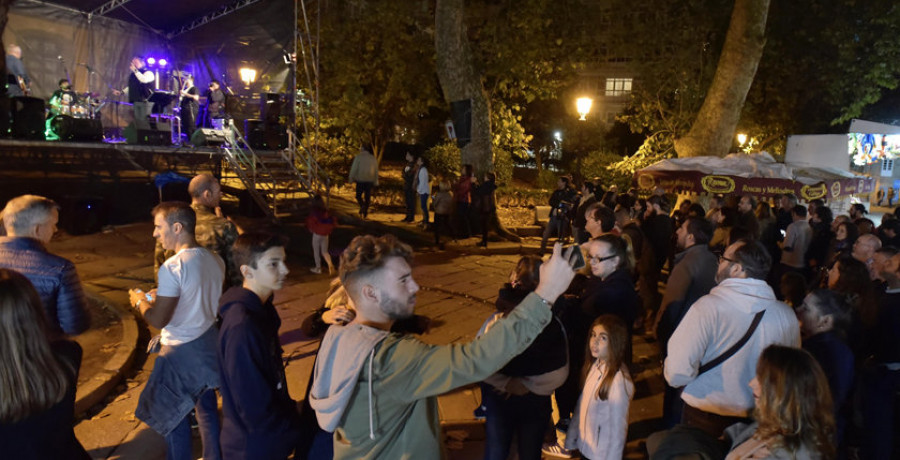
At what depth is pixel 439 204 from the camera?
39.3ft

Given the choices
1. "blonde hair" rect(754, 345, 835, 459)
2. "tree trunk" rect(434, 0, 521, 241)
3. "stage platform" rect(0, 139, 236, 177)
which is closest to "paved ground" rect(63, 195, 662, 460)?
"stage platform" rect(0, 139, 236, 177)

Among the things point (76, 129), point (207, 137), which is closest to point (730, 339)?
point (76, 129)

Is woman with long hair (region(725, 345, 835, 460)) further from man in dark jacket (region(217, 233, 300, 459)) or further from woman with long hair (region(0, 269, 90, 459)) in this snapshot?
woman with long hair (region(0, 269, 90, 459))

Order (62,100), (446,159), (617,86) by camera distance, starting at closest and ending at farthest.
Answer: (62,100)
(446,159)
(617,86)

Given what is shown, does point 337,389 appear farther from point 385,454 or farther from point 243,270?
point 243,270

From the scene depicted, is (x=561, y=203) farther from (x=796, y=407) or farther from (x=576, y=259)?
(x=576, y=259)

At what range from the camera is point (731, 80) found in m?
14.1

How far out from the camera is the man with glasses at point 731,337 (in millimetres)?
3076

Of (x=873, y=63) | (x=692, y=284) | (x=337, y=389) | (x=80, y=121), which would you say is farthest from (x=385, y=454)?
(x=873, y=63)

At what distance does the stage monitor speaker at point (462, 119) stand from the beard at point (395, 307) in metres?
12.5

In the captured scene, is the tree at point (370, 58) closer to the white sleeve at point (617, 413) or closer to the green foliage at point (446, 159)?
the green foliage at point (446, 159)

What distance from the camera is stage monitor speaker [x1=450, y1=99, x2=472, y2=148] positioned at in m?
14.2

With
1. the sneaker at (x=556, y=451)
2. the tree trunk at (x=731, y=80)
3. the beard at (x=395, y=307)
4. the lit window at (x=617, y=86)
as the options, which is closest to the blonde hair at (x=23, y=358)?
the beard at (x=395, y=307)

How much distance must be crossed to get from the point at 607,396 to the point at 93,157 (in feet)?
44.1
